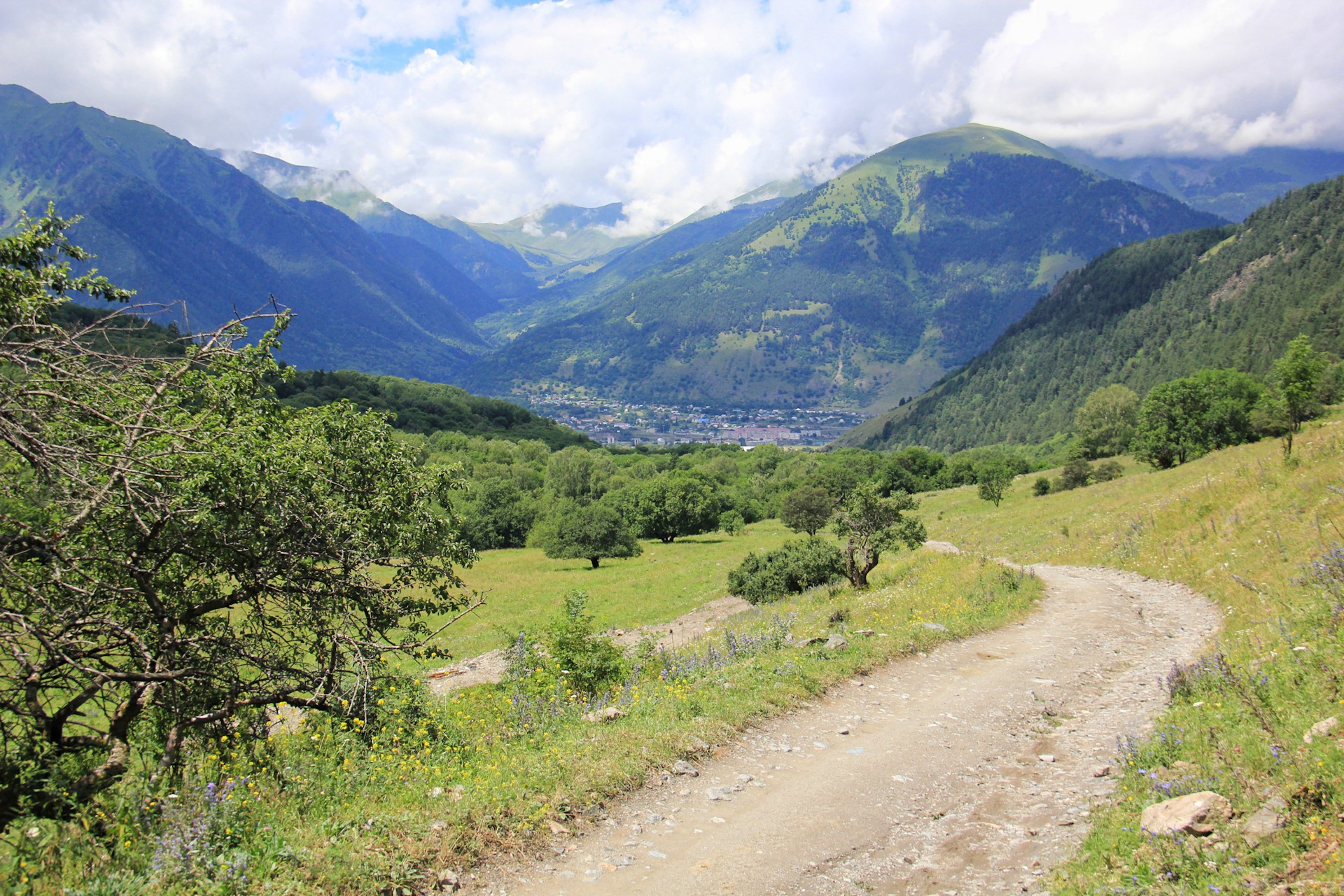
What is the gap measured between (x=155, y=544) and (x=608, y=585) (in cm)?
4403

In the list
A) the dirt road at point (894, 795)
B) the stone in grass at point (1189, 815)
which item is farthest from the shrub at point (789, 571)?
the stone in grass at point (1189, 815)

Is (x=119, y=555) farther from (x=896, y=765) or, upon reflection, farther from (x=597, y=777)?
(x=896, y=765)

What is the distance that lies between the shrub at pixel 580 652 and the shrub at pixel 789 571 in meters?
16.0

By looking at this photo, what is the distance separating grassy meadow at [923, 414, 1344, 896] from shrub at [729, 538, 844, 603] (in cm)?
1130

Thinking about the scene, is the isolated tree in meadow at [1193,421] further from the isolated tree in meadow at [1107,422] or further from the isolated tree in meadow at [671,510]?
the isolated tree in meadow at [671,510]

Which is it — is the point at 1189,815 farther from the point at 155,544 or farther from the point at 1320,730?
the point at 155,544

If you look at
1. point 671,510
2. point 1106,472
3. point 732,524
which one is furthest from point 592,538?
point 1106,472

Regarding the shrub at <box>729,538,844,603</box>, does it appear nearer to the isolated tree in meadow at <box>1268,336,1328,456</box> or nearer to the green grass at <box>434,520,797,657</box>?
the green grass at <box>434,520,797,657</box>

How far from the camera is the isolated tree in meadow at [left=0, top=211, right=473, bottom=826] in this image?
213 inches

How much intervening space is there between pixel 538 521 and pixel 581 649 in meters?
83.9

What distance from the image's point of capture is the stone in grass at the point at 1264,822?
5.32 metres

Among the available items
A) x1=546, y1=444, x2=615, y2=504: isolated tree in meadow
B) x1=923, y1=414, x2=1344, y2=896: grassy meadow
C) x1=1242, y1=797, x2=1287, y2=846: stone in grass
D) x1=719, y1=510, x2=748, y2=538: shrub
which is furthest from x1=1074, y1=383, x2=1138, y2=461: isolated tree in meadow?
x1=1242, y1=797, x2=1287, y2=846: stone in grass

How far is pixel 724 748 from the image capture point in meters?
9.14

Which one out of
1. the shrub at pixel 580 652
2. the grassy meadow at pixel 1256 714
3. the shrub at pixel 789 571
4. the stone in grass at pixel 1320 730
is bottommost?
the shrub at pixel 789 571
